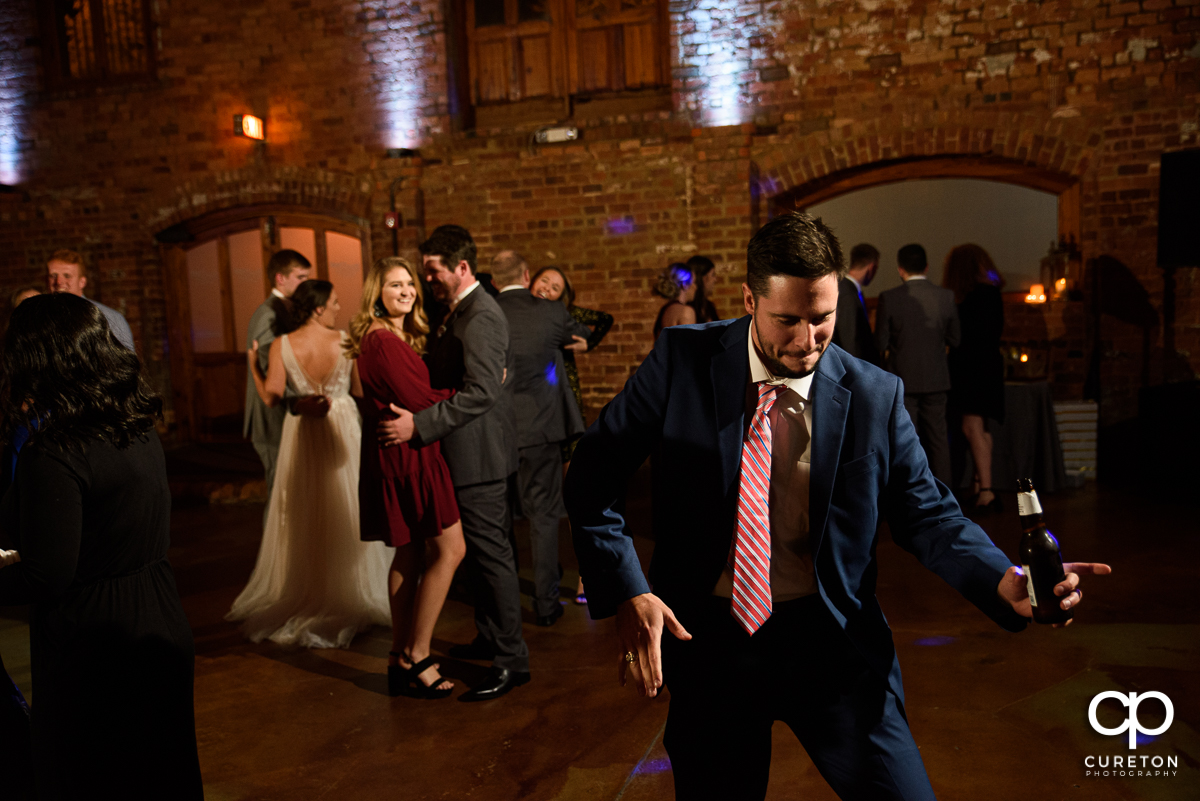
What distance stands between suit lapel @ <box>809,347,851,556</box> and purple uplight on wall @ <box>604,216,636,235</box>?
5827 mm

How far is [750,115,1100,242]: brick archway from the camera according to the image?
648cm

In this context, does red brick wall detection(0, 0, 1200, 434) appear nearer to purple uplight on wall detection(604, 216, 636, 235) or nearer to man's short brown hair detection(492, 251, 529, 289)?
purple uplight on wall detection(604, 216, 636, 235)

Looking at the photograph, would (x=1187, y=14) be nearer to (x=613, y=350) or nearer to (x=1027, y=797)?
(x=613, y=350)

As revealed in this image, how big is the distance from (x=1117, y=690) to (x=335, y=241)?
7674 mm

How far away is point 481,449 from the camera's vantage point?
3191 mm

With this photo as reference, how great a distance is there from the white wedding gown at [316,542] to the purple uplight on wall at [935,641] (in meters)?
2.39

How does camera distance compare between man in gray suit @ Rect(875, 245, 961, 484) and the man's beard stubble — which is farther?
man in gray suit @ Rect(875, 245, 961, 484)

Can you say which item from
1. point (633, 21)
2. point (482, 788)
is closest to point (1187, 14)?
point (633, 21)

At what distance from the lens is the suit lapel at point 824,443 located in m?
1.51

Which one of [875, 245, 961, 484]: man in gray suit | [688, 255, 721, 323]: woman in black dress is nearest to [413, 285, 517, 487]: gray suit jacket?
[688, 255, 721, 323]: woman in black dress

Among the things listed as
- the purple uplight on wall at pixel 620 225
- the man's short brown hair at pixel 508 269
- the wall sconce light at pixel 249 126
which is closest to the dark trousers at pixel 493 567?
the man's short brown hair at pixel 508 269

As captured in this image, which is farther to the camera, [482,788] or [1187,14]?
[1187,14]

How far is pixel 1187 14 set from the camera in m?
6.16

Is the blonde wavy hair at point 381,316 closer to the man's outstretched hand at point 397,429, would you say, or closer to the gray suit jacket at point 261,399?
the man's outstretched hand at point 397,429
